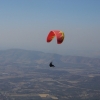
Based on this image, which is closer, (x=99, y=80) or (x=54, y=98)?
(x=54, y=98)

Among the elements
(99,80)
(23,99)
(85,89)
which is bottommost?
(23,99)

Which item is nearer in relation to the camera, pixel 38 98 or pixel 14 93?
pixel 38 98

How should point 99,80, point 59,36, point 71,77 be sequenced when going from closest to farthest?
point 59,36
point 99,80
point 71,77

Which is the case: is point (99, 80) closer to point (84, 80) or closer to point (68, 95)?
point (84, 80)

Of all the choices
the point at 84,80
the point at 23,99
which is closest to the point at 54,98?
the point at 23,99

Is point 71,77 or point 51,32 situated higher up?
point 71,77

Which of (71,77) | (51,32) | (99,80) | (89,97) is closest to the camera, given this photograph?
(51,32)

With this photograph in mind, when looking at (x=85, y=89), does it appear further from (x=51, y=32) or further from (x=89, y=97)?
(x=51, y=32)

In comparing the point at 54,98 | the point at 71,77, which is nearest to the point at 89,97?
the point at 54,98

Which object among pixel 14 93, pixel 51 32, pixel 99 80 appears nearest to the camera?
pixel 51 32
